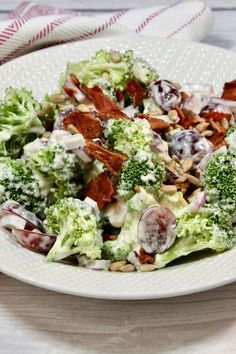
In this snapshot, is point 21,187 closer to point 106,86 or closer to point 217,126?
point 106,86

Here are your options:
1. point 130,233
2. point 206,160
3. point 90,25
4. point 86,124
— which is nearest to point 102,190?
point 130,233

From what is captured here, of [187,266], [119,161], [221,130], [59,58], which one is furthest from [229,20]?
[187,266]

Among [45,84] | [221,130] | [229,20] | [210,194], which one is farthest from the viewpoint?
[229,20]

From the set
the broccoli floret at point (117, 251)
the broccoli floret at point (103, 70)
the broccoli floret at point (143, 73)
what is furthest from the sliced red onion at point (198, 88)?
the broccoli floret at point (117, 251)

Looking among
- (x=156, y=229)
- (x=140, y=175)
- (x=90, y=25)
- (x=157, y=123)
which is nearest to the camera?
(x=156, y=229)

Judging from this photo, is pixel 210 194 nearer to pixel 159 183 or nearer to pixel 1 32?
pixel 159 183

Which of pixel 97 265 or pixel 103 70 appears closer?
pixel 97 265

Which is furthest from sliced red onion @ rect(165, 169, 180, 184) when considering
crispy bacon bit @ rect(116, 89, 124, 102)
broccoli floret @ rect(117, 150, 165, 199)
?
crispy bacon bit @ rect(116, 89, 124, 102)
